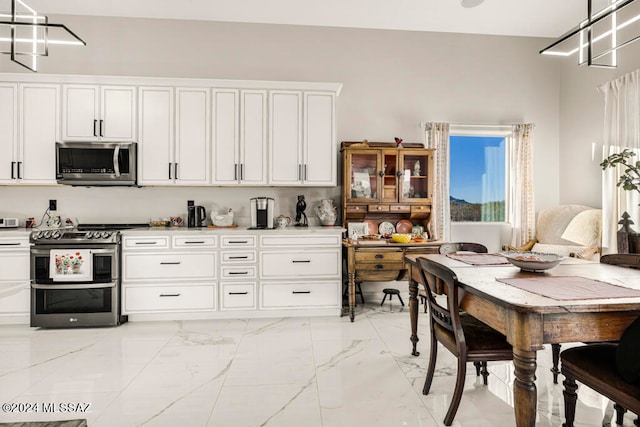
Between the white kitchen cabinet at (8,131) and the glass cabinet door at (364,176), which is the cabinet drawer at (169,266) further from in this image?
the glass cabinet door at (364,176)

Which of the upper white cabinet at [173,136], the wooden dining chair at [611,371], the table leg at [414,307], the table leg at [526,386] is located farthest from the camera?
the upper white cabinet at [173,136]

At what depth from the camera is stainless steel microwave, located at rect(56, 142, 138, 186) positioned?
390 centimetres

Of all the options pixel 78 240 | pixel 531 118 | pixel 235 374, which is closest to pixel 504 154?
pixel 531 118

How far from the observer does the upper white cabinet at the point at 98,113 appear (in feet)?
13.0

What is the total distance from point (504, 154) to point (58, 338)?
5.26m

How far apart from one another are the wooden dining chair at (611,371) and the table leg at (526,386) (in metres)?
0.30

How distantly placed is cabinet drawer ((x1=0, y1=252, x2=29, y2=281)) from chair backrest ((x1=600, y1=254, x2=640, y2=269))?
4.84 metres

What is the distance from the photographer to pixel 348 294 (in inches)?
162

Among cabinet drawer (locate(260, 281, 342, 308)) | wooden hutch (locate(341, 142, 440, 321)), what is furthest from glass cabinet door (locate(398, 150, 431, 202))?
cabinet drawer (locate(260, 281, 342, 308))

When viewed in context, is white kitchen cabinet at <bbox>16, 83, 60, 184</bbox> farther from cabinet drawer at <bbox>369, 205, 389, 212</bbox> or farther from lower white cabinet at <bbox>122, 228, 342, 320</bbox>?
cabinet drawer at <bbox>369, 205, 389, 212</bbox>

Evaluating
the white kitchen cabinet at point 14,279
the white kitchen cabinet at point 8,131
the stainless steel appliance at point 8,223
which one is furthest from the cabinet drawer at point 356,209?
the stainless steel appliance at point 8,223

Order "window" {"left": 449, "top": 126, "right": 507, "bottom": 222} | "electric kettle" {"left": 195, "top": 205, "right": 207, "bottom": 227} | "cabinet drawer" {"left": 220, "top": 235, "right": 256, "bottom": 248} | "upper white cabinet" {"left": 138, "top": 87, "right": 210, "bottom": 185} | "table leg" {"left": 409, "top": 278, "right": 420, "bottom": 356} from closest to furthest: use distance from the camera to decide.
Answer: "table leg" {"left": 409, "top": 278, "right": 420, "bottom": 356} < "cabinet drawer" {"left": 220, "top": 235, "right": 256, "bottom": 248} < "upper white cabinet" {"left": 138, "top": 87, "right": 210, "bottom": 185} < "electric kettle" {"left": 195, "top": 205, "right": 207, "bottom": 227} < "window" {"left": 449, "top": 126, "right": 507, "bottom": 222}

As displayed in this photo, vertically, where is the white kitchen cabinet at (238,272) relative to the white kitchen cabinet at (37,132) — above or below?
below

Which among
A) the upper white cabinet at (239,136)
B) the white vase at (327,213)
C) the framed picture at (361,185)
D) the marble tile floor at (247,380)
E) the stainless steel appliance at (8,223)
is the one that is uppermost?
the upper white cabinet at (239,136)
